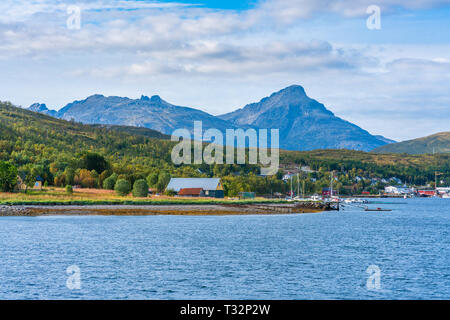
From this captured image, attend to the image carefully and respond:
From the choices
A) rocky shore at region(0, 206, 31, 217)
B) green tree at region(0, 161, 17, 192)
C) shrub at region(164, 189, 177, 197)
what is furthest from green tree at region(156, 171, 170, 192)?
rocky shore at region(0, 206, 31, 217)

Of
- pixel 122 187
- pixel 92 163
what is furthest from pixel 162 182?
pixel 122 187

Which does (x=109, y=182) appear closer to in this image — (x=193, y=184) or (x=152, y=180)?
(x=152, y=180)

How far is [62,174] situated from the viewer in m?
137

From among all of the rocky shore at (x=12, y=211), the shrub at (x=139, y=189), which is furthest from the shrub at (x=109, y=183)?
the rocky shore at (x=12, y=211)

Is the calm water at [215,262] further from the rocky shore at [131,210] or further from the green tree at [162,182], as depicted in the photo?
the green tree at [162,182]

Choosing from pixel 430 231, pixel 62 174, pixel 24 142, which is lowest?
pixel 430 231

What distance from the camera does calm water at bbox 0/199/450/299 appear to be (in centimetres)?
3422

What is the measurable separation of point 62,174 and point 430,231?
9097cm

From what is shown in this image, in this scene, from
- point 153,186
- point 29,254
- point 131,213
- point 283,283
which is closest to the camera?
point 283,283

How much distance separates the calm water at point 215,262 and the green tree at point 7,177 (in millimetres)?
38990

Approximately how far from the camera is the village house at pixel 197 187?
146 meters
